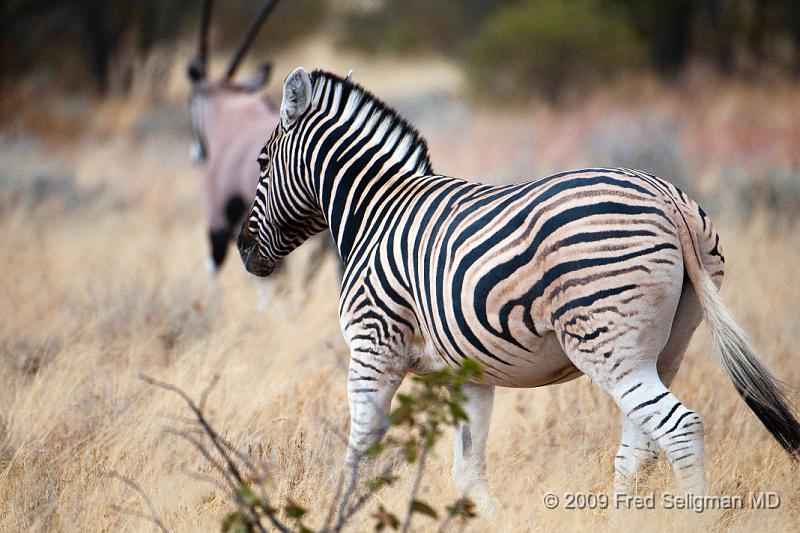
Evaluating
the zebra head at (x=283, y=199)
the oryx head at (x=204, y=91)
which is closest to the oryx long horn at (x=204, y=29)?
the oryx head at (x=204, y=91)

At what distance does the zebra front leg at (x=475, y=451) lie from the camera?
3986 mm

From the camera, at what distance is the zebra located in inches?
129

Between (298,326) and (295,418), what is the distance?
213cm

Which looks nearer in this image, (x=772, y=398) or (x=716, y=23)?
(x=772, y=398)

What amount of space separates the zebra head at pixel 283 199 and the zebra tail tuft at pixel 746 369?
193 cm

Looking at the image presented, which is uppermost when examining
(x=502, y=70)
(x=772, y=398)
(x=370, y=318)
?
(x=772, y=398)

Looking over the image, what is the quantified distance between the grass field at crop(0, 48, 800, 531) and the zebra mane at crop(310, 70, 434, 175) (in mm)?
1171

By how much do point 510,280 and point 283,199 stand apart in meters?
1.49

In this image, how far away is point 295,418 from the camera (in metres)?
4.90

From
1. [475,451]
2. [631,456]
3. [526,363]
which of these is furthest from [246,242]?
[631,456]

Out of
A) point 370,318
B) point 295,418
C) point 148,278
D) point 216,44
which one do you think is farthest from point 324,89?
point 216,44

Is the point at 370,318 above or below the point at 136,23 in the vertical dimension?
above

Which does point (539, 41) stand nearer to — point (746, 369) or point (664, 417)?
point (746, 369)

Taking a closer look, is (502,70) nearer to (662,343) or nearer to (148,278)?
(148,278)
